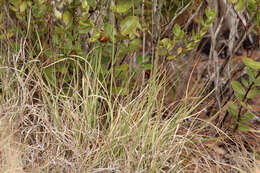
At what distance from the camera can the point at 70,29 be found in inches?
77.5

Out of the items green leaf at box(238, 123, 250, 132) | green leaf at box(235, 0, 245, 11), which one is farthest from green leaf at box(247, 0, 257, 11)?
green leaf at box(238, 123, 250, 132)

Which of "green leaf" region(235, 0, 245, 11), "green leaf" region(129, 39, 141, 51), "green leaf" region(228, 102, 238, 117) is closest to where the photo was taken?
"green leaf" region(235, 0, 245, 11)

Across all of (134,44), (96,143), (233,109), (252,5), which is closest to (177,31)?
(134,44)

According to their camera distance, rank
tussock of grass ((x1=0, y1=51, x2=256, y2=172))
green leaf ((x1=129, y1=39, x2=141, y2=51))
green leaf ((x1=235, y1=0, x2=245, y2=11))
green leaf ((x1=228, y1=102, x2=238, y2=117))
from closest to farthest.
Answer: tussock of grass ((x1=0, y1=51, x2=256, y2=172))
green leaf ((x1=235, y1=0, x2=245, y2=11))
green leaf ((x1=129, y1=39, x2=141, y2=51))
green leaf ((x1=228, y1=102, x2=238, y2=117))

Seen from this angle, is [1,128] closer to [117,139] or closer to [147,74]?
[117,139]

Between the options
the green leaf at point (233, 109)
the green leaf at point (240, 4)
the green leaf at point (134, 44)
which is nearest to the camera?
the green leaf at point (240, 4)

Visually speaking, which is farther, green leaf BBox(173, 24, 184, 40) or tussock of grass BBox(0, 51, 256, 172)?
green leaf BBox(173, 24, 184, 40)

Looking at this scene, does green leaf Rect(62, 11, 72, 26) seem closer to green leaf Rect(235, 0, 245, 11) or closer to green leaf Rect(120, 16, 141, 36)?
green leaf Rect(120, 16, 141, 36)

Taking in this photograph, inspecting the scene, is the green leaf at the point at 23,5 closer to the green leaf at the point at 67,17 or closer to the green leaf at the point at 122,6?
the green leaf at the point at 67,17

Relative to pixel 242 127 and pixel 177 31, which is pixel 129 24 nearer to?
pixel 177 31

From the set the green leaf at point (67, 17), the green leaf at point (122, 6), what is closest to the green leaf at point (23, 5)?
the green leaf at point (67, 17)

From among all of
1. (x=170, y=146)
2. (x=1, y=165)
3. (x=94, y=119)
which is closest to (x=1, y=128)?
(x=1, y=165)

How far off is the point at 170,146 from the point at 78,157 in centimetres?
43

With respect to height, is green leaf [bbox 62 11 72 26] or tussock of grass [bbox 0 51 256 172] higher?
green leaf [bbox 62 11 72 26]
